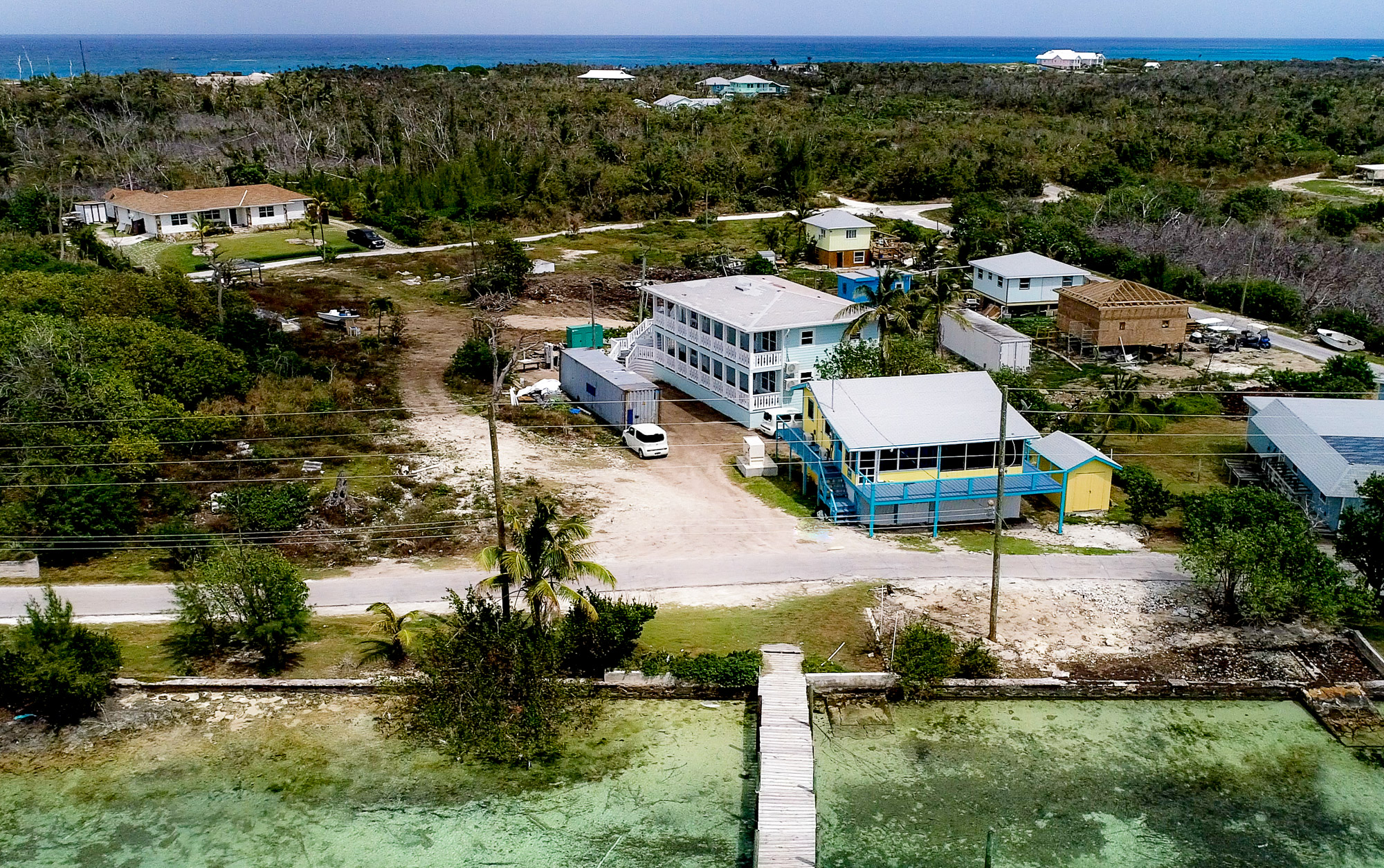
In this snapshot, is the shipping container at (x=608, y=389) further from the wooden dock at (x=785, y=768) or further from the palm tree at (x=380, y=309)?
the wooden dock at (x=785, y=768)

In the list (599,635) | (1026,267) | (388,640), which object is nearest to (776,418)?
(599,635)

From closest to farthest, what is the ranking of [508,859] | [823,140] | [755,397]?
1. [508,859]
2. [755,397]
3. [823,140]

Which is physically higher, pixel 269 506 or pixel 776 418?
pixel 269 506

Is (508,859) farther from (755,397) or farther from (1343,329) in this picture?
(1343,329)

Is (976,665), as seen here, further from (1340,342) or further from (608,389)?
(1340,342)

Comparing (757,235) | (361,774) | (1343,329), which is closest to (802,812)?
(361,774)
